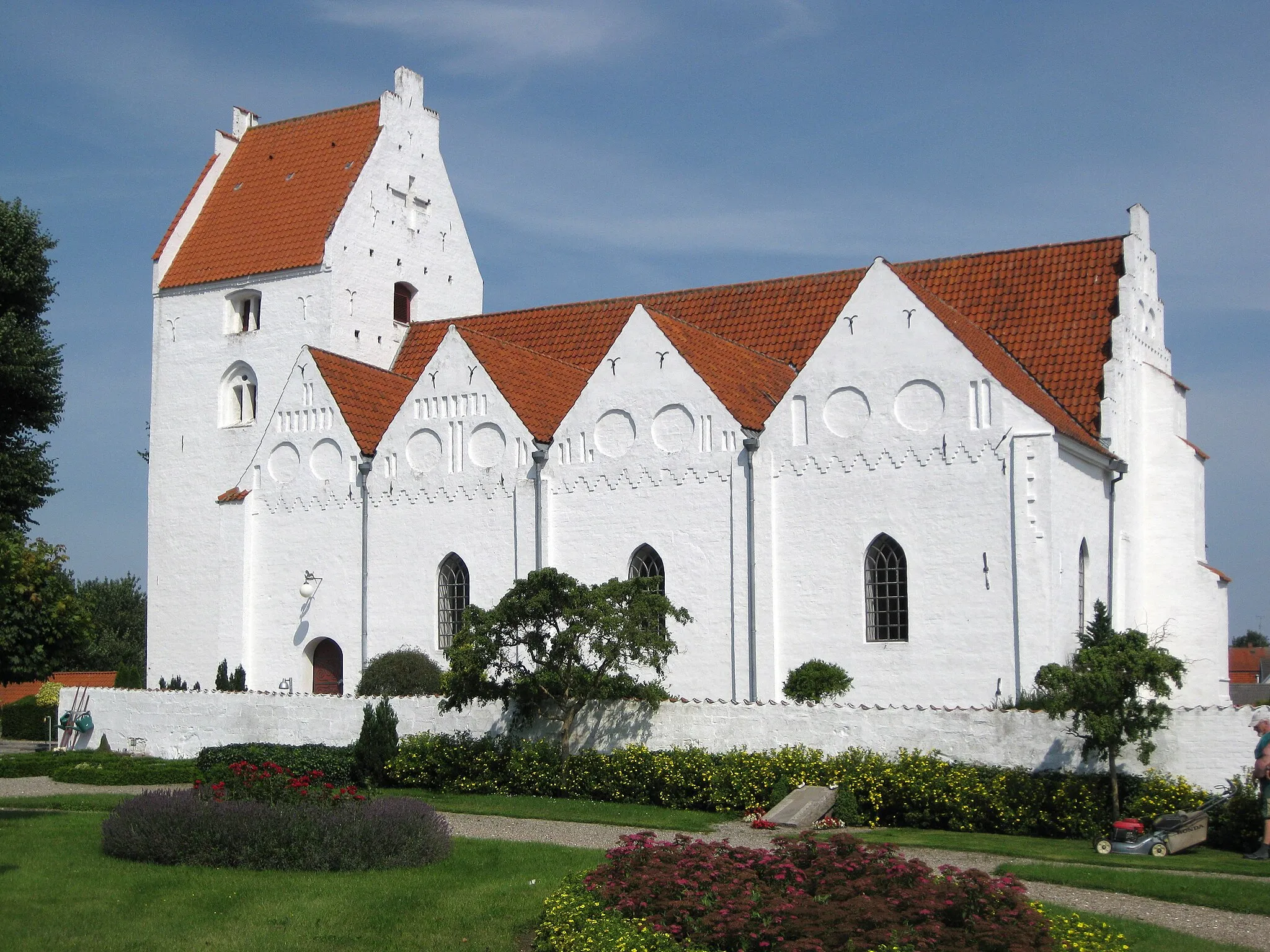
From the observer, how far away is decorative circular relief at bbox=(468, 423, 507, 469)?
31156mm

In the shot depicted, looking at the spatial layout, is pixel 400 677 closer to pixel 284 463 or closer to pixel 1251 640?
pixel 284 463

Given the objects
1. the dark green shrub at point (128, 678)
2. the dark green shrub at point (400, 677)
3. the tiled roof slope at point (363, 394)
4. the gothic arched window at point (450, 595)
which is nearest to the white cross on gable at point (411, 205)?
the tiled roof slope at point (363, 394)

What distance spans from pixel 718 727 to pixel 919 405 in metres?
7.63

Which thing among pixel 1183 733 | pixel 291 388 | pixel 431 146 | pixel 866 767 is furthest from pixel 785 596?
pixel 431 146

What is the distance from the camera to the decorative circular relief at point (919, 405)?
1032 inches

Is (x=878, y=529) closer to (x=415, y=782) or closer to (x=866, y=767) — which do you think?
(x=866, y=767)

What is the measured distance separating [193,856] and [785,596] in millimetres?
14419

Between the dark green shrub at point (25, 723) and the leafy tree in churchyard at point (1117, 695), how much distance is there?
114ft

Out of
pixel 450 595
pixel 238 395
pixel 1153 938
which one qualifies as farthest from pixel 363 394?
pixel 1153 938

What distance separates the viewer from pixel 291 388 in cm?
3397

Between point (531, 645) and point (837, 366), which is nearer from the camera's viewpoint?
point (531, 645)

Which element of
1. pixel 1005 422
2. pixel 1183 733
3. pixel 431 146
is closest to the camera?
pixel 1183 733

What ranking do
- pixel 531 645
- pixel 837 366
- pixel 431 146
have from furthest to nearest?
1. pixel 431 146
2. pixel 837 366
3. pixel 531 645

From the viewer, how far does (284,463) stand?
3406cm
